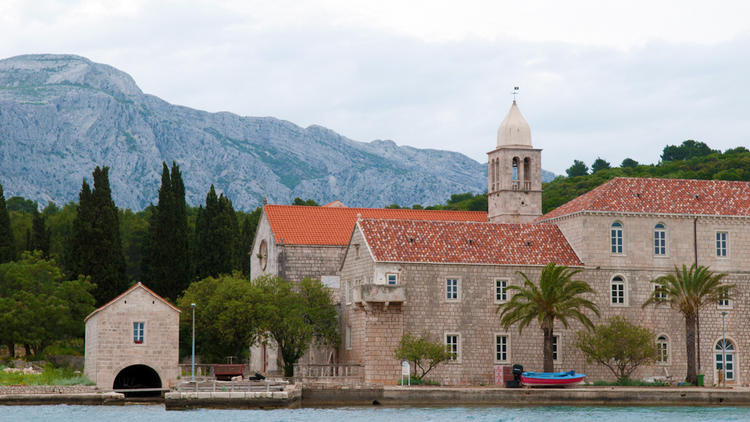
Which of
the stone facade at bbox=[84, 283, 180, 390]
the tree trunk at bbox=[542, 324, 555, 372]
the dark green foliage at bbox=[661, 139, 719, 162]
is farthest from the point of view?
the dark green foliage at bbox=[661, 139, 719, 162]

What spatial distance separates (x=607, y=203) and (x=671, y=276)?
516 cm

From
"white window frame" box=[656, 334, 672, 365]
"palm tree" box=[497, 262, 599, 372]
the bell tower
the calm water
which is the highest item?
the bell tower

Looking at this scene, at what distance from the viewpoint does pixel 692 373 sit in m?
52.6

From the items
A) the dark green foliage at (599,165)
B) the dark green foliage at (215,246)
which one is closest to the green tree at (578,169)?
the dark green foliage at (599,165)

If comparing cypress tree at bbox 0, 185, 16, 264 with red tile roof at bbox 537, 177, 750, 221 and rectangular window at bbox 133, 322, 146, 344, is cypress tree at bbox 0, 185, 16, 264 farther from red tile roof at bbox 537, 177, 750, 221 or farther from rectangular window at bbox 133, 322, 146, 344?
red tile roof at bbox 537, 177, 750, 221

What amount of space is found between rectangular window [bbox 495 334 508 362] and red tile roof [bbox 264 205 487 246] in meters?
11.5

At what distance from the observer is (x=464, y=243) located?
2149 inches

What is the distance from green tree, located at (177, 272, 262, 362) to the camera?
5469cm

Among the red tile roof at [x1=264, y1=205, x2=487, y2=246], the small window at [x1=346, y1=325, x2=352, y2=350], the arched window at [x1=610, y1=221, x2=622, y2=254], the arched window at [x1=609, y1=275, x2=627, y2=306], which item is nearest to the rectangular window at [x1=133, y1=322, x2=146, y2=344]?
the red tile roof at [x1=264, y1=205, x2=487, y2=246]

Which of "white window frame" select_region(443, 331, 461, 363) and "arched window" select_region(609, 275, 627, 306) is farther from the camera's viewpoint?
"arched window" select_region(609, 275, 627, 306)

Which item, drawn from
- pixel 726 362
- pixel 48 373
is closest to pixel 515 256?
pixel 726 362

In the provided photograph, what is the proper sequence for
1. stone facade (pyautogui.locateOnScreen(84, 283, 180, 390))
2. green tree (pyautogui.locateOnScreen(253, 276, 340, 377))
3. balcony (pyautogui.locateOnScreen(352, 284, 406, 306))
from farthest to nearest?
1. green tree (pyautogui.locateOnScreen(253, 276, 340, 377))
2. stone facade (pyautogui.locateOnScreen(84, 283, 180, 390))
3. balcony (pyautogui.locateOnScreen(352, 284, 406, 306))

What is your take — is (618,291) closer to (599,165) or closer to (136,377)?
(136,377)

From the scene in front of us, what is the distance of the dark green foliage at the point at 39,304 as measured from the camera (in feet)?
196
